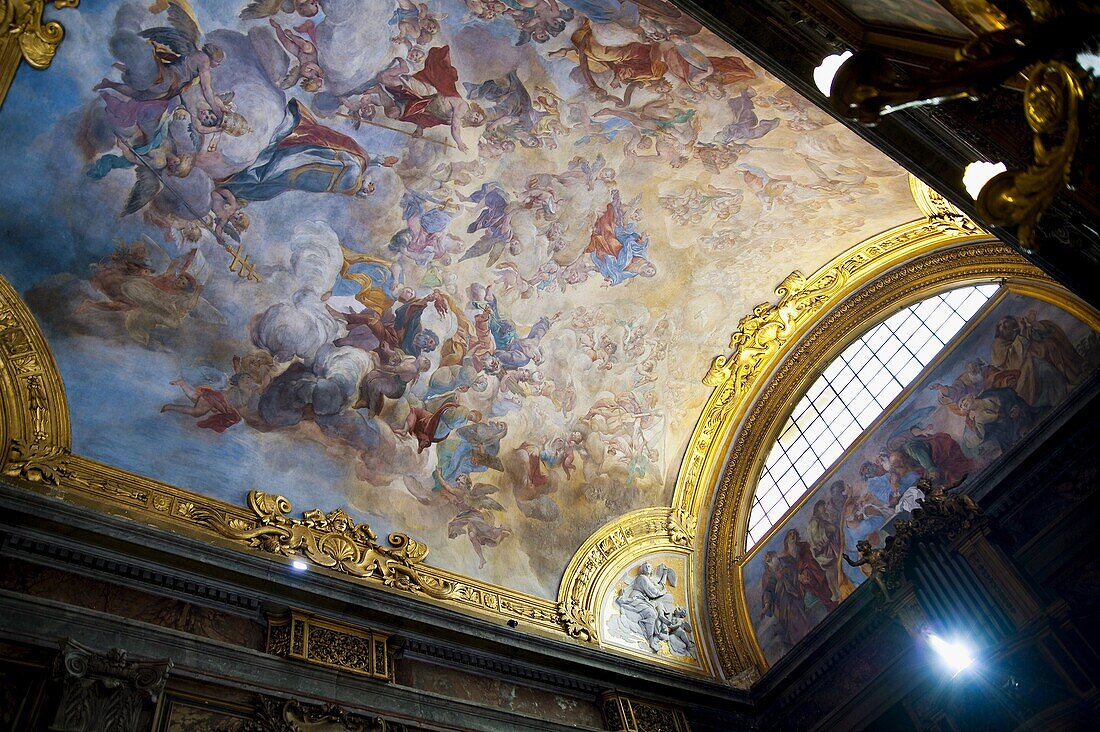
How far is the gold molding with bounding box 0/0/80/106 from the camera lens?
917 cm

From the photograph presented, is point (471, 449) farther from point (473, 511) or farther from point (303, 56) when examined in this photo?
point (303, 56)

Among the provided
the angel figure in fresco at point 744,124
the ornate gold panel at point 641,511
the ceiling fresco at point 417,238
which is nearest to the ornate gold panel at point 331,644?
the ornate gold panel at point 641,511

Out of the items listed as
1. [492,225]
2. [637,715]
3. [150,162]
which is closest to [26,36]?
[150,162]

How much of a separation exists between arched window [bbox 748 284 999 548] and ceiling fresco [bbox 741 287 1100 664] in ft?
0.96

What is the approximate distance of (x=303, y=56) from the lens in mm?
10625

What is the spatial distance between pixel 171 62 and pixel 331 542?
19.7 ft

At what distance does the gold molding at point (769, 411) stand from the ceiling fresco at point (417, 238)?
93 cm

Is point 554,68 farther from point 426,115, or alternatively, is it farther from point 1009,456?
point 1009,456

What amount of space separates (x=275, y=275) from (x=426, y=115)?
9.55 ft

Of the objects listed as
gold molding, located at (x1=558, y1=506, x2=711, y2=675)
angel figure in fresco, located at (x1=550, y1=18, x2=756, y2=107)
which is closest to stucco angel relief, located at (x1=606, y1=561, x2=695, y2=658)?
gold molding, located at (x1=558, y1=506, x2=711, y2=675)

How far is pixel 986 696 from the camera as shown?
9.53 m

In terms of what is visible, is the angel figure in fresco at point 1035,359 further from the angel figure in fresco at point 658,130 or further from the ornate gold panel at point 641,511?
the angel figure in fresco at point 658,130

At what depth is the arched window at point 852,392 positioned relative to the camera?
1230 cm

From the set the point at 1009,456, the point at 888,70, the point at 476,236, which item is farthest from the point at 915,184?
the point at 888,70
